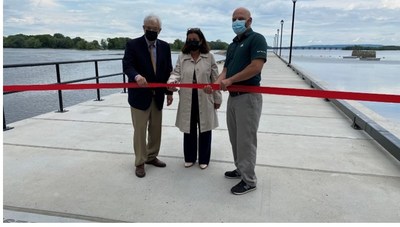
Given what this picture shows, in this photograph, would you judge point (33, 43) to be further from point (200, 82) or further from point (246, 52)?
point (246, 52)

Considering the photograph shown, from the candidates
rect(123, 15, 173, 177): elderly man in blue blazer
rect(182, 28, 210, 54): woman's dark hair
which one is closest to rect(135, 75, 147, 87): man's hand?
rect(123, 15, 173, 177): elderly man in blue blazer

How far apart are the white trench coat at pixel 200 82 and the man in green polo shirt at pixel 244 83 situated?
316 millimetres

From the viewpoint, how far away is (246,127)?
3.04 metres

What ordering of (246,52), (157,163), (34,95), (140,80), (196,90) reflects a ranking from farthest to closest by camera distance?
(34,95)
(157,163)
(196,90)
(140,80)
(246,52)

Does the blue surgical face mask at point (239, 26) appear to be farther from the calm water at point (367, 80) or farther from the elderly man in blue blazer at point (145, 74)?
the calm water at point (367, 80)

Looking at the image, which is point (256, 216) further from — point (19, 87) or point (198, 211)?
point (19, 87)

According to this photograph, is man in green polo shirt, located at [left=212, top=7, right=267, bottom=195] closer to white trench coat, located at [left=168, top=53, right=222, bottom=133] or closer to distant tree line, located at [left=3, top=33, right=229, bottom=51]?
white trench coat, located at [left=168, top=53, right=222, bottom=133]

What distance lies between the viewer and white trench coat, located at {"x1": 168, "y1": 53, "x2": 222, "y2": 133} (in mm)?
3477

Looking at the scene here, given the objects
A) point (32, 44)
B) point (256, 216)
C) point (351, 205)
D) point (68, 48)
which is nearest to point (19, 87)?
point (256, 216)

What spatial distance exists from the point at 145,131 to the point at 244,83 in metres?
1.23

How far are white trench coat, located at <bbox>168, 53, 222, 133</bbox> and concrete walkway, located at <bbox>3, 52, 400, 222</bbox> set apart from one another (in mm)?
568

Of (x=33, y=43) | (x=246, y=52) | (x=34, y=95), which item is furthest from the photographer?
(x=33, y=43)

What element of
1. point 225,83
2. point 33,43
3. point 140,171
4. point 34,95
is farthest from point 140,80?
point 33,43

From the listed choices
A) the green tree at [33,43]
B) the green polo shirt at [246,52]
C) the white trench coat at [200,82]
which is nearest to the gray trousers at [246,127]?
the green polo shirt at [246,52]
